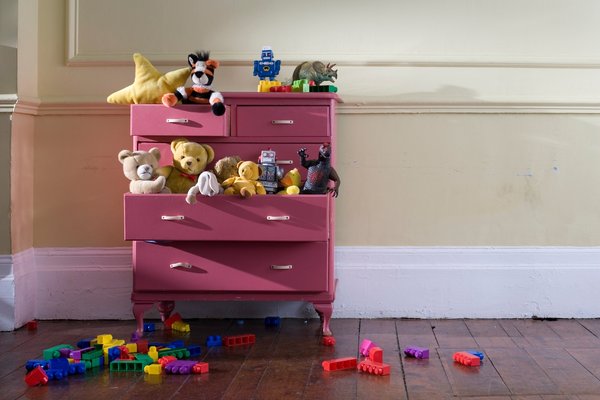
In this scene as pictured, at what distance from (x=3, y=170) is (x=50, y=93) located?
1.39 feet

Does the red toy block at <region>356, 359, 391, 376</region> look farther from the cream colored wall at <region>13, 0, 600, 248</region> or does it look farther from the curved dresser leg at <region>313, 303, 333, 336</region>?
the cream colored wall at <region>13, 0, 600, 248</region>

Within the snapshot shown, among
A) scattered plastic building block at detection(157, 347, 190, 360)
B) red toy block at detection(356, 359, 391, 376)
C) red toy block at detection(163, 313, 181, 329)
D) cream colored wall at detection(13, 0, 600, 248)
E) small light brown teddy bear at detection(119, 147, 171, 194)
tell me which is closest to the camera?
red toy block at detection(356, 359, 391, 376)

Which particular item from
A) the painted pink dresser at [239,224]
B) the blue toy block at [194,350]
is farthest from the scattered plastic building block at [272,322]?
the blue toy block at [194,350]

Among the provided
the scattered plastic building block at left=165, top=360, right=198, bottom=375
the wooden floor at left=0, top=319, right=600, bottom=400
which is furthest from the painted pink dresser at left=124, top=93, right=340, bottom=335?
the scattered plastic building block at left=165, top=360, right=198, bottom=375

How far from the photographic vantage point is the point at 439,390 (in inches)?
107

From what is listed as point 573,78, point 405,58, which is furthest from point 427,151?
point 573,78

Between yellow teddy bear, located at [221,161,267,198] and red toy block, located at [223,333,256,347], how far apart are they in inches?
20.9

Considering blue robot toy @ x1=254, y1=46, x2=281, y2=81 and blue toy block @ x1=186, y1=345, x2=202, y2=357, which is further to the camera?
blue robot toy @ x1=254, y1=46, x2=281, y2=81

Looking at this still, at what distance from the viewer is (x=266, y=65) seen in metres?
3.63

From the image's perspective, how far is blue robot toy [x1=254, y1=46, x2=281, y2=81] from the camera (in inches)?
143

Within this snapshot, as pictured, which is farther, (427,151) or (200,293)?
(427,151)

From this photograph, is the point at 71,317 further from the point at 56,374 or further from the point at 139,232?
the point at 56,374

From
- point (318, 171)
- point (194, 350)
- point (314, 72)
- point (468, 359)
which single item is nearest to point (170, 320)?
point (194, 350)

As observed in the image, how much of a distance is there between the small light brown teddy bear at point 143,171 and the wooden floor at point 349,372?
59 cm
